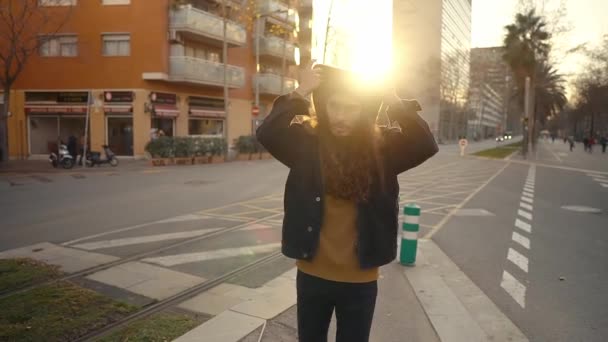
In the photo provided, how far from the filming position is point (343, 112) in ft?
7.22

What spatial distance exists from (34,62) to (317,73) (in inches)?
1134

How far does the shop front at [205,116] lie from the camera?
29.0 metres

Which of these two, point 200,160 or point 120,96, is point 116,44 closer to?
point 120,96

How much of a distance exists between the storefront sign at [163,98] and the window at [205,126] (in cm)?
206

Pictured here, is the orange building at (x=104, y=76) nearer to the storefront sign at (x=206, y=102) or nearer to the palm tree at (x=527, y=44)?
the storefront sign at (x=206, y=102)

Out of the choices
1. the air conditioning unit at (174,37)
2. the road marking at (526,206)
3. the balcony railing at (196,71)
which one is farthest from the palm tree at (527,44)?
the road marking at (526,206)

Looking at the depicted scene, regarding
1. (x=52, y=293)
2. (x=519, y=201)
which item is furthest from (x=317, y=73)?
(x=519, y=201)

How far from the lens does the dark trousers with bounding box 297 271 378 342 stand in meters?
2.24

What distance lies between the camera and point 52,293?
14.5 feet

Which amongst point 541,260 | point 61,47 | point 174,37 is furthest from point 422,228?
point 61,47

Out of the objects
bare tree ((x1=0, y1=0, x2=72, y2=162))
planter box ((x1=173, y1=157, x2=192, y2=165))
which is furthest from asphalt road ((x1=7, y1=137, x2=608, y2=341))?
bare tree ((x1=0, y1=0, x2=72, y2=162))

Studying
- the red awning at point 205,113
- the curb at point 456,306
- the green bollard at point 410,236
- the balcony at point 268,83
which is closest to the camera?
the curb at point 456,306

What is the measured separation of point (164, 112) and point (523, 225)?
A: 22.2 metres

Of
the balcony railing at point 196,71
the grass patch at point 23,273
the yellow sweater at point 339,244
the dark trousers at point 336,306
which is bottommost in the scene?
the grass patch at point 23,273
